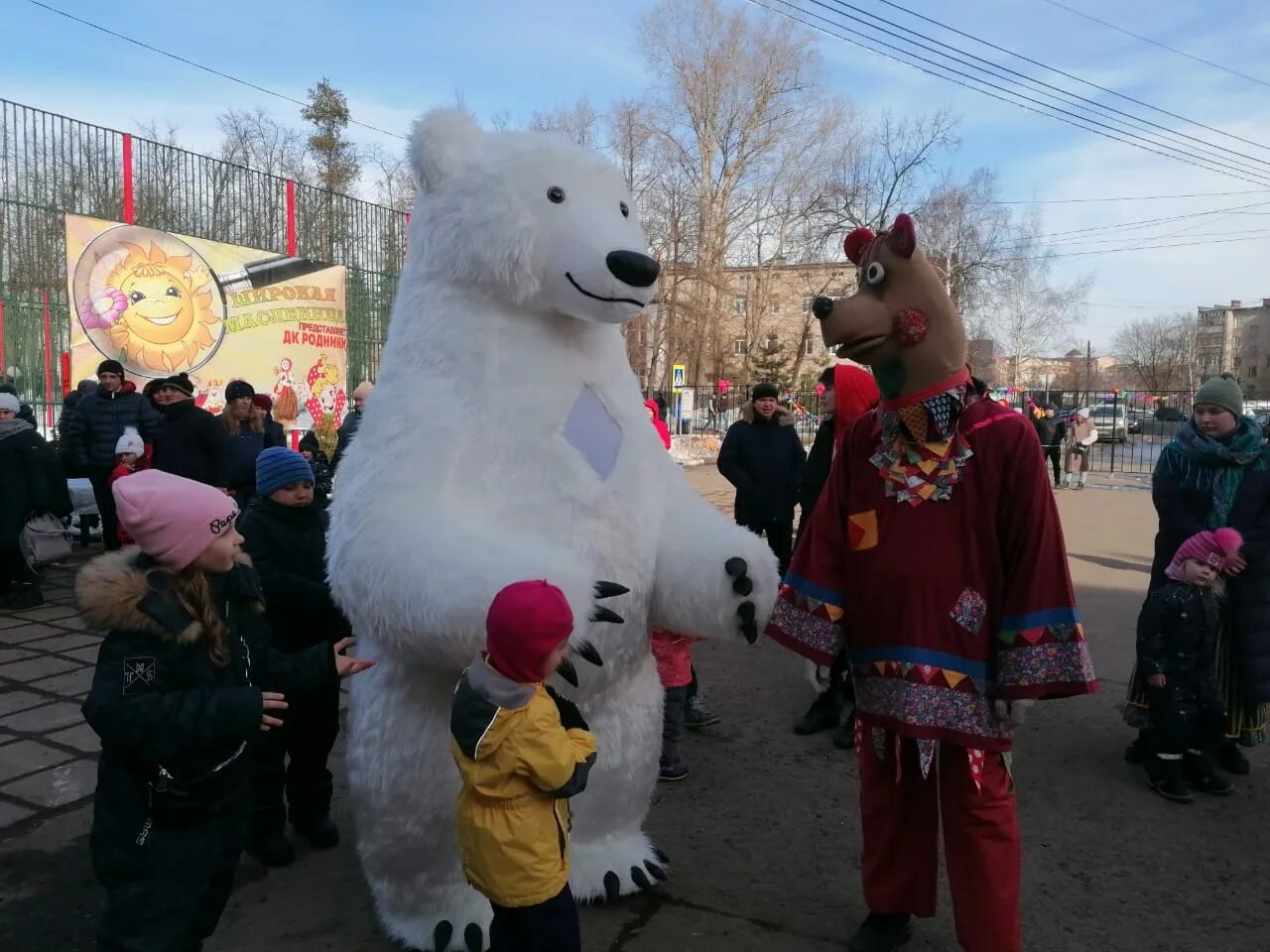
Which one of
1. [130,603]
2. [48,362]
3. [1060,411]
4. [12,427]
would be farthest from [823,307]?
[1060,411]

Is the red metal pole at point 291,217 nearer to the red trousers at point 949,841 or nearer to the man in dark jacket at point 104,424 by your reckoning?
the man in dark jacket at point 104,424

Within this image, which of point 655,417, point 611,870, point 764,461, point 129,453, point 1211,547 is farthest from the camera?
point 129,453

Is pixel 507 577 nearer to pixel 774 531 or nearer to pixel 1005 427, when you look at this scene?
pixel 1005 427

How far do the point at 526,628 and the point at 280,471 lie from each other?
162 centimetres

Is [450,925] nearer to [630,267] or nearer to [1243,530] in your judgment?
[630,267]

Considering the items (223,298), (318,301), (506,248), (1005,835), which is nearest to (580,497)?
(506,248)

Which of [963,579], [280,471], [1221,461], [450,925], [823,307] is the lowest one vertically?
[450,925]

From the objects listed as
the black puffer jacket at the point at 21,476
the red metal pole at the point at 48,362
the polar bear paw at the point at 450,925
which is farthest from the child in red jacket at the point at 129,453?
the polar bear paw at the point at 450,925

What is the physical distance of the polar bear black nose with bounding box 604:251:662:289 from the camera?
2451 mm

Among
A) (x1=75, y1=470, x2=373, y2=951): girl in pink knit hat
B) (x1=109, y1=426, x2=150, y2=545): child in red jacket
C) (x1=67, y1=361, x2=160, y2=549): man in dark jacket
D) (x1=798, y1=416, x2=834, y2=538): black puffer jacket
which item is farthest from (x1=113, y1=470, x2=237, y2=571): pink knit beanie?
(x1=67, y1=361, x2=160, y2=549): man in dark jacket

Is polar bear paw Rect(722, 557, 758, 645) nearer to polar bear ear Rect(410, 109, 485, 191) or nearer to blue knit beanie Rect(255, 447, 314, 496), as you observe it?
polar bear ear Rect(410, 109, 485, 191)

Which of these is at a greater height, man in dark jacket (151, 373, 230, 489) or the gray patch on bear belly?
the gray patch on bear belly

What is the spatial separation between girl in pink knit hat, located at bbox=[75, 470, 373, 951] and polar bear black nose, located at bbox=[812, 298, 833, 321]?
1501 millimetres

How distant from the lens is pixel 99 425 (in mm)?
7176
